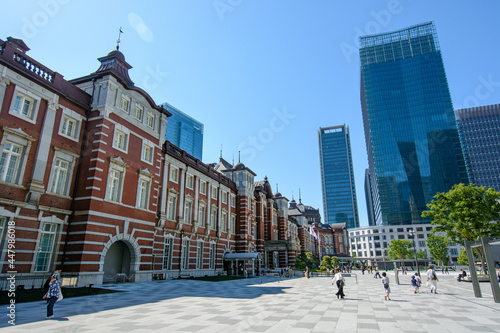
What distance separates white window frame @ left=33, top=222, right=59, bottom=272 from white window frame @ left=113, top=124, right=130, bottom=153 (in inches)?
287

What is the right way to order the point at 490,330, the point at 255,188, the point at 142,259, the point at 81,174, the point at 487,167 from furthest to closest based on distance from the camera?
the point at 487,167
the point at 255,188
the point at 142,259
the point at 81,174
the point at 490,330

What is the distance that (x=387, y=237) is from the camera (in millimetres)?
120375

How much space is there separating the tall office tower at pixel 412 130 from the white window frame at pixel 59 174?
119858 millimetres

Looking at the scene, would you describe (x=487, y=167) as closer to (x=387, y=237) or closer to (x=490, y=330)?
(x=387, y=237)

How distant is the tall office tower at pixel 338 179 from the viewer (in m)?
174

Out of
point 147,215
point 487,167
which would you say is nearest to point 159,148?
point 147,215

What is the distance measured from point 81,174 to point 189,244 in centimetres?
1579

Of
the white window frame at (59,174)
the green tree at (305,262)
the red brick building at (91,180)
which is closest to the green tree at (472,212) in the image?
the red brick building at (91,180)

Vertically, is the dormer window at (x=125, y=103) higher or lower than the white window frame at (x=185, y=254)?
higher

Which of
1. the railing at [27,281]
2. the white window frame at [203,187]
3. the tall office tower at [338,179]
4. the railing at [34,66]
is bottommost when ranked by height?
the railing at [27,281]

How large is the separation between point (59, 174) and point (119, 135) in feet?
18.3

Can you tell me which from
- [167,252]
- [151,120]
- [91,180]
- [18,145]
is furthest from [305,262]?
[18,145]

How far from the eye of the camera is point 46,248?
62.3 feet

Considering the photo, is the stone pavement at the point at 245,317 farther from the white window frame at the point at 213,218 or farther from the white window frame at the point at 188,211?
the white window frame at the point at 213,218
